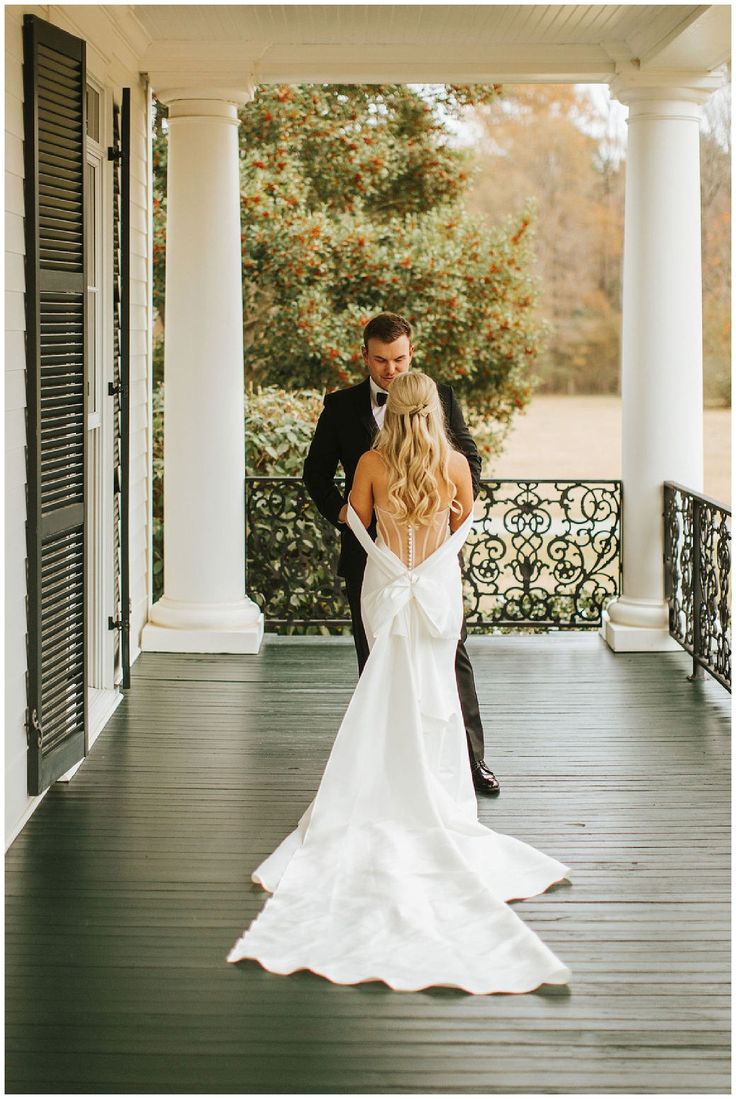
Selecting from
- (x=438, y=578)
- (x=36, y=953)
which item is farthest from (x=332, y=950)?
(x=438, y=578)

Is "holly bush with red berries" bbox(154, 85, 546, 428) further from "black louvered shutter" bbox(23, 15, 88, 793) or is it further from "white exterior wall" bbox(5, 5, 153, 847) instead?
Result: "black louvered shutter" bbox(23, 15, 88, 793)

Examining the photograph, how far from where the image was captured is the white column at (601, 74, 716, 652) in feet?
26.3

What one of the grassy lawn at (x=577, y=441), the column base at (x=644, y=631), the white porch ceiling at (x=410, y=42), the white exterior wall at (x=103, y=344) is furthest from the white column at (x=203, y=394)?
the grassy lawn at (x=577, y=441)

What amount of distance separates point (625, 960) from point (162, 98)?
236 inches

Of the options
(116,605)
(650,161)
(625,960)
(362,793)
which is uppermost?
(650,161)

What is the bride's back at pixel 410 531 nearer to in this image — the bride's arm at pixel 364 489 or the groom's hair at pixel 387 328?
the bride's arm at pixel 364 489

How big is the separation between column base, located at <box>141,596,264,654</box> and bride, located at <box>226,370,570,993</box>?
132 inches

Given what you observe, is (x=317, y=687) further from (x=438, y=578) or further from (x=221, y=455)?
(x=438, y=578)

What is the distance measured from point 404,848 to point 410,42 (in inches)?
206

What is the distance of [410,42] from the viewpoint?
7824 mm

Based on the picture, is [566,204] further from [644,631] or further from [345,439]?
[345,439]

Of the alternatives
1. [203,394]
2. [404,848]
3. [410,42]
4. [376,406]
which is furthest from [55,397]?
[410,42]

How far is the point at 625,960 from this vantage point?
393 cm

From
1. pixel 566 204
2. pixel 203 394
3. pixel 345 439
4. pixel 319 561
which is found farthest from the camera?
pixel 566 204
